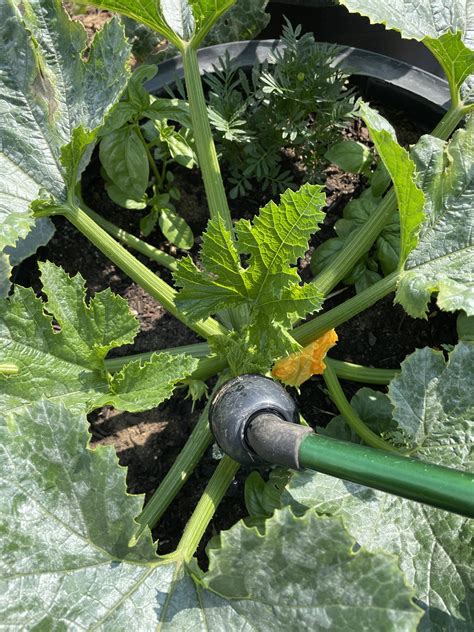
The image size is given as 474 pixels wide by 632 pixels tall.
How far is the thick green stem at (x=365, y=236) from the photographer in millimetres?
2150

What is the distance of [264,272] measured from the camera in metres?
1.74

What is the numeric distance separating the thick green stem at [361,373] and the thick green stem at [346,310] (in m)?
0.20

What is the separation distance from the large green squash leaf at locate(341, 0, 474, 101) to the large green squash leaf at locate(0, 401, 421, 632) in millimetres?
1378

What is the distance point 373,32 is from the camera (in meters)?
3.22

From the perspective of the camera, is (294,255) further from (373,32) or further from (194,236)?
(373,32)

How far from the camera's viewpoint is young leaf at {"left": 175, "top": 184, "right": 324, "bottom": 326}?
1.60m

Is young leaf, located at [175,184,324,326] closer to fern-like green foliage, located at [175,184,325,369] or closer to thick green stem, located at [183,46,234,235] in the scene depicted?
fern-like green foliage, located at [175,184,325,369]

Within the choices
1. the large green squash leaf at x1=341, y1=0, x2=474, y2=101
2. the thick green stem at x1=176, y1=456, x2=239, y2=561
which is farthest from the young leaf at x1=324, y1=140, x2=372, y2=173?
the thick green stem at x1=176, y1=456, x2=239, y2=561

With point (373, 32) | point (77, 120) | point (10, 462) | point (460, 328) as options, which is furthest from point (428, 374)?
point (373, 32)

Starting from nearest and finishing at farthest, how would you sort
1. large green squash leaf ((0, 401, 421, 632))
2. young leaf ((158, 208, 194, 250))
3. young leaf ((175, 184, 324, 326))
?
1. large green squash leaf ((0, 401, 421, 632))
2. young leaf ((175, 184, 324, 326))
3. young leaf ((158, 208, 194, 250))

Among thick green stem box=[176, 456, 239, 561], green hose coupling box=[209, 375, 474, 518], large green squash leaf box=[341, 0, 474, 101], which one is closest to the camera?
green hose coupling box=[209, 375, 474, 518]

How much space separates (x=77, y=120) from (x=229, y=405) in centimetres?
104

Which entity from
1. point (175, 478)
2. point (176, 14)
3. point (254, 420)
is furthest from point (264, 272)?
point (176, 14)

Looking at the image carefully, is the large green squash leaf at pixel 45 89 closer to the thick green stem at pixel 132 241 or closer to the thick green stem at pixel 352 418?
the thick green stem at pixel 132 241
